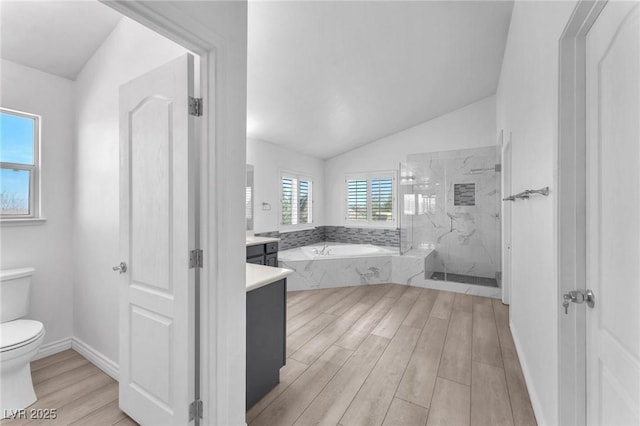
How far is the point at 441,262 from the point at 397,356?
253 centimetres

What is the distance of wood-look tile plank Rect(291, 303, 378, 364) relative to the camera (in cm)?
233

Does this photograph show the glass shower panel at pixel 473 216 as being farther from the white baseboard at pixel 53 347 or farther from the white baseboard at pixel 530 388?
the white baseboard at pixel 53 347

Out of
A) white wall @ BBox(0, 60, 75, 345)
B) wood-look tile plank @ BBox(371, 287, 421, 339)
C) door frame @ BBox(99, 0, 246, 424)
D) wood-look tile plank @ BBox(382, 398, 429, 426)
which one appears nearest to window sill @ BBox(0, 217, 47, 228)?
white wall @ BBox(0, 60, 75, 345)

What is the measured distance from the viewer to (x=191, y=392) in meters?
1.38

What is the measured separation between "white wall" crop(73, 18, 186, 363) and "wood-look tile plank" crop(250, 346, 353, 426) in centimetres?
126

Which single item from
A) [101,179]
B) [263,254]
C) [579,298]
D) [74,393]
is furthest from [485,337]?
[101,179]


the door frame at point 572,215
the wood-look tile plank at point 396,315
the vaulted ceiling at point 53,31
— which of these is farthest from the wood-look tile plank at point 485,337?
the vaulted ceiling at point 53,31

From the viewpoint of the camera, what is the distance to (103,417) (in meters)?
1.67

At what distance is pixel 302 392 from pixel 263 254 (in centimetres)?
182

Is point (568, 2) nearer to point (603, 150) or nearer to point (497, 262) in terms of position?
point (603, 150)

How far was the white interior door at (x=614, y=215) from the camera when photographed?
0.81m

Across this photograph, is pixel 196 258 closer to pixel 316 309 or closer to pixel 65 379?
pixel 65 379

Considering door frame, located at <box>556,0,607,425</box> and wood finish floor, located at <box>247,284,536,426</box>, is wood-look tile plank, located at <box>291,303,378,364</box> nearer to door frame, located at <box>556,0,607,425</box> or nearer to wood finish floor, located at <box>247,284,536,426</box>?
wood finish floor, located at <box>247,284,536,426</box>

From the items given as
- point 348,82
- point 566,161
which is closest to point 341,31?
point 348,82
